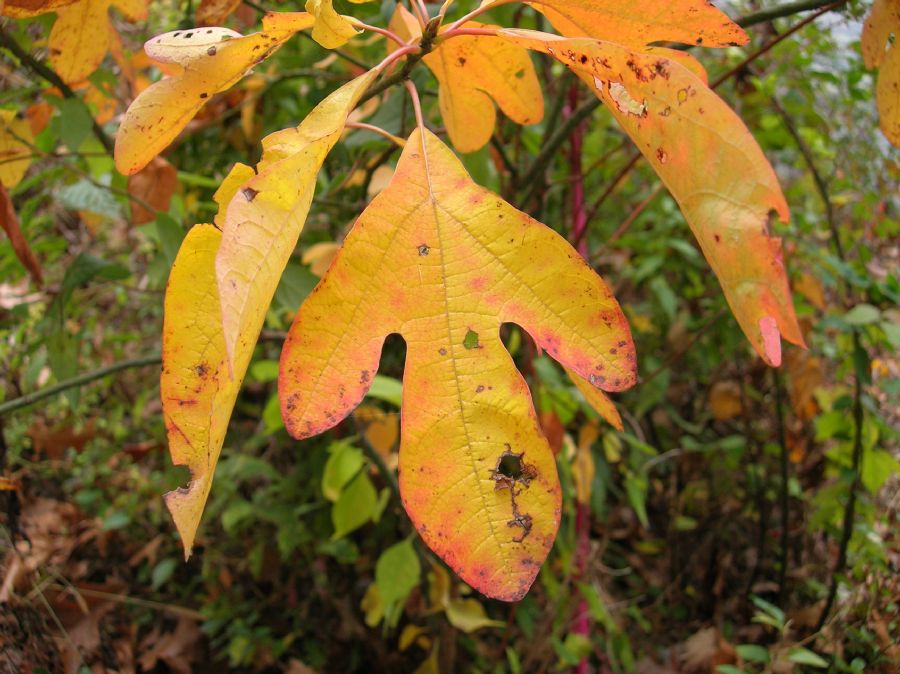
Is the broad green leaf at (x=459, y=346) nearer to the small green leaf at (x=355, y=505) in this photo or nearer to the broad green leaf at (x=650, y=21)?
the broad green leaf at (x=650, y=21)

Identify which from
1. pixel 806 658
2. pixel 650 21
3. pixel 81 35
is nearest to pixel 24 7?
pixel 81 35

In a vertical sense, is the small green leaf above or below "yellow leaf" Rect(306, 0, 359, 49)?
below

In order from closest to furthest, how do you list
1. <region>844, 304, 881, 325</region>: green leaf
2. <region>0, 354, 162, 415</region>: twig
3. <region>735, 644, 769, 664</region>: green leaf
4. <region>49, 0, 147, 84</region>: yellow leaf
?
<region>49, 0, 147, 84</region>: yellow leaf, <region>0, 354, 162, 415</region>: twig, <region>735, 644, 769, 664</region>: green leaf, <region>844, 304, 881, 325</region>: green leaf

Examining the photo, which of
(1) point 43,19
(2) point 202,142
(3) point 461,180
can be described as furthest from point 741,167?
(2) point 202,142

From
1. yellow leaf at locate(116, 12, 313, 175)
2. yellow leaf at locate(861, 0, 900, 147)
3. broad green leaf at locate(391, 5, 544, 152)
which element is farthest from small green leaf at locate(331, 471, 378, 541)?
yellow leaf at locate(861, 0, 900, 147)

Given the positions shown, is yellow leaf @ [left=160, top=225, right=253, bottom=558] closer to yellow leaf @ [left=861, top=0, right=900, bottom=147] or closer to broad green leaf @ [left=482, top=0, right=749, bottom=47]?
broad green leaf @ [left=482, top=0, right=749, bottom=47]

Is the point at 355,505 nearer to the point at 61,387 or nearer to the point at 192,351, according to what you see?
the point at 61,387

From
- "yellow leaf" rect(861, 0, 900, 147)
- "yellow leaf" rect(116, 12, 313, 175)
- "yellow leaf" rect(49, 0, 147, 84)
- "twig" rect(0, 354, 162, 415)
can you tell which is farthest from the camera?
"twig" rect(0, 354, 162, 415)
